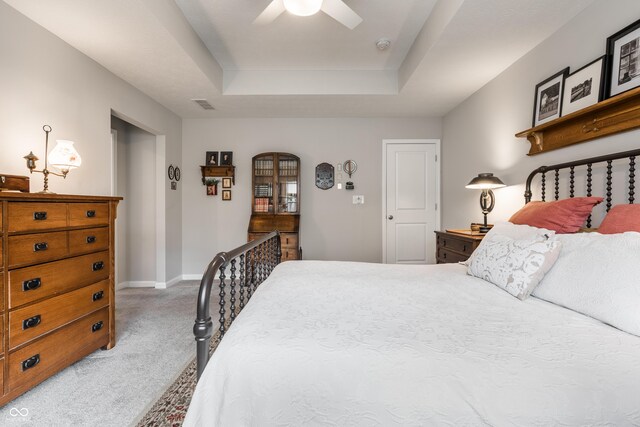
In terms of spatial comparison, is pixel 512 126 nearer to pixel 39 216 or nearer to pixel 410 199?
pixel 410 199

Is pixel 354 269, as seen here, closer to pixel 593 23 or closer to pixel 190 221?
pixel 593 23

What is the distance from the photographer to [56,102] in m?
2.41

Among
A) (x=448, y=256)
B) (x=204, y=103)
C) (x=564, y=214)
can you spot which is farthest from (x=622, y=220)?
(x=204, y=103)

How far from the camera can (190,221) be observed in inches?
183

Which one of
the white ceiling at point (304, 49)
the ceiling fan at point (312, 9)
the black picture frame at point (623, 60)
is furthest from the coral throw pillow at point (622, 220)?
the ceiling fan at point (312, 9)

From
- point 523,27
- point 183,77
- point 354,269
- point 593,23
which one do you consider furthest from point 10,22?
point 593,23

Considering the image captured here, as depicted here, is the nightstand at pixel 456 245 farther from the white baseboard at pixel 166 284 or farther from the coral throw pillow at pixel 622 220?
the white baseboard at pixel 166 284

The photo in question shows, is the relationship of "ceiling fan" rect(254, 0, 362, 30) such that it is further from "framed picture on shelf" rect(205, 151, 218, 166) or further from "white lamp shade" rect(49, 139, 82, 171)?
"framed picture on shelf" rect(205, 151, 218, 166)

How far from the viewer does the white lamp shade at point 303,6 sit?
1.92 metres

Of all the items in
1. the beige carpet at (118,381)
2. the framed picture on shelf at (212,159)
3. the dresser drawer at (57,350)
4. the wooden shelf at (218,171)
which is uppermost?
the framed picture on shelf at (212,159)

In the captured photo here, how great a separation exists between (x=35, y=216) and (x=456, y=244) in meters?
3.15

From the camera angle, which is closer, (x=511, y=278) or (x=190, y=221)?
(x=511, y=278)

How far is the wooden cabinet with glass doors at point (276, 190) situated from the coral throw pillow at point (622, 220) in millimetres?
3282

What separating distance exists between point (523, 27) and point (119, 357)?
391 centimetres
